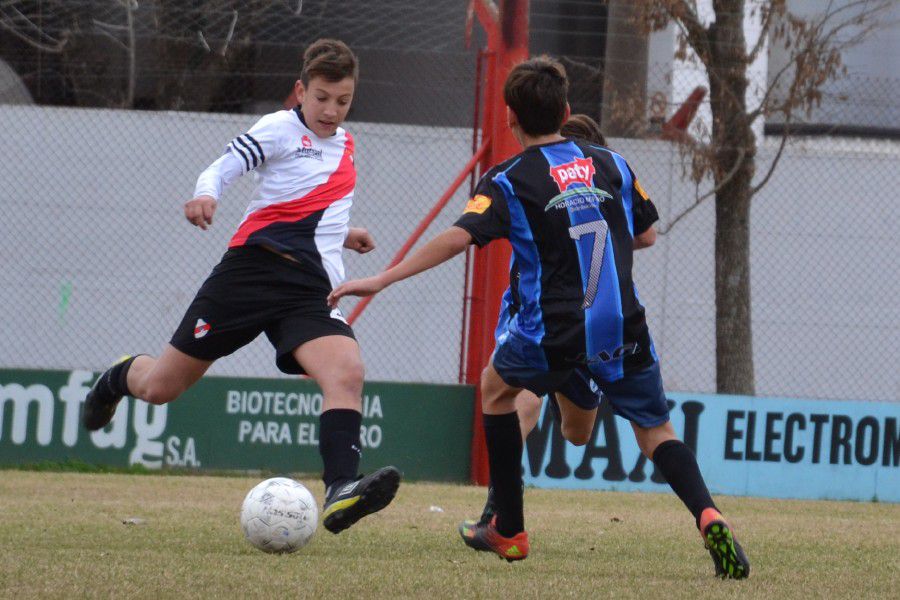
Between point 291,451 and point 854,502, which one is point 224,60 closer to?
point 291,451

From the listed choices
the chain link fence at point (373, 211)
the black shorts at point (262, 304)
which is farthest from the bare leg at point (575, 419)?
the chain link fence at point (373, 211)

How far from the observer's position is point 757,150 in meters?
11.4

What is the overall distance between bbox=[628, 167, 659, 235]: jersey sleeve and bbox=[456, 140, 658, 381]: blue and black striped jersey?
0.11m

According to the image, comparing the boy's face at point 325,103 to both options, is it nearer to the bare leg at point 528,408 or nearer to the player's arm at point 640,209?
the player's arm at point 640,209

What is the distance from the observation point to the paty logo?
4.43 meters

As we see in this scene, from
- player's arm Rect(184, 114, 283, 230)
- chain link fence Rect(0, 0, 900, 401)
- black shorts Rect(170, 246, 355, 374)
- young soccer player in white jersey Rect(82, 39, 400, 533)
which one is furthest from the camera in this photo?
chain link fence Rect(0, 0, 900, 401)

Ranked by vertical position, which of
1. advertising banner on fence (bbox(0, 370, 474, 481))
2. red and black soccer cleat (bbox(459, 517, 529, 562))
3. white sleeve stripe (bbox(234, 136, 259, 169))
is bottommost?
advertising banner on fence (bbox(0, 370, 474, 481))

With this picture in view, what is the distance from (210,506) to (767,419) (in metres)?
4.44

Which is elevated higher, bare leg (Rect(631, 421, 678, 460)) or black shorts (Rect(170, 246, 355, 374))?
black shorts (Rect(170, 246, 355, 374))

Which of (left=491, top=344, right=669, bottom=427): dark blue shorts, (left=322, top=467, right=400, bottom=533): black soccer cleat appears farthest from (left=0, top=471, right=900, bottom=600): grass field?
(left=491, top=344, right=669, bottom=427): dark blue shorts

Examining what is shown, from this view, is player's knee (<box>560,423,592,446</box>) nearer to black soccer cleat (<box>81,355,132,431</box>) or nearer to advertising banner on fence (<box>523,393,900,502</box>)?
black soccer cleat (<box>81,355,132,431</box>)

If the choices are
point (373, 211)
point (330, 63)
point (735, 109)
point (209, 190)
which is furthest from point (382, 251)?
point (209, 190)

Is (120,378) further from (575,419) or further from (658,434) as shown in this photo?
(658,434)

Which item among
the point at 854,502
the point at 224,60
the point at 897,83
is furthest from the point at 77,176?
the point at 897,83
